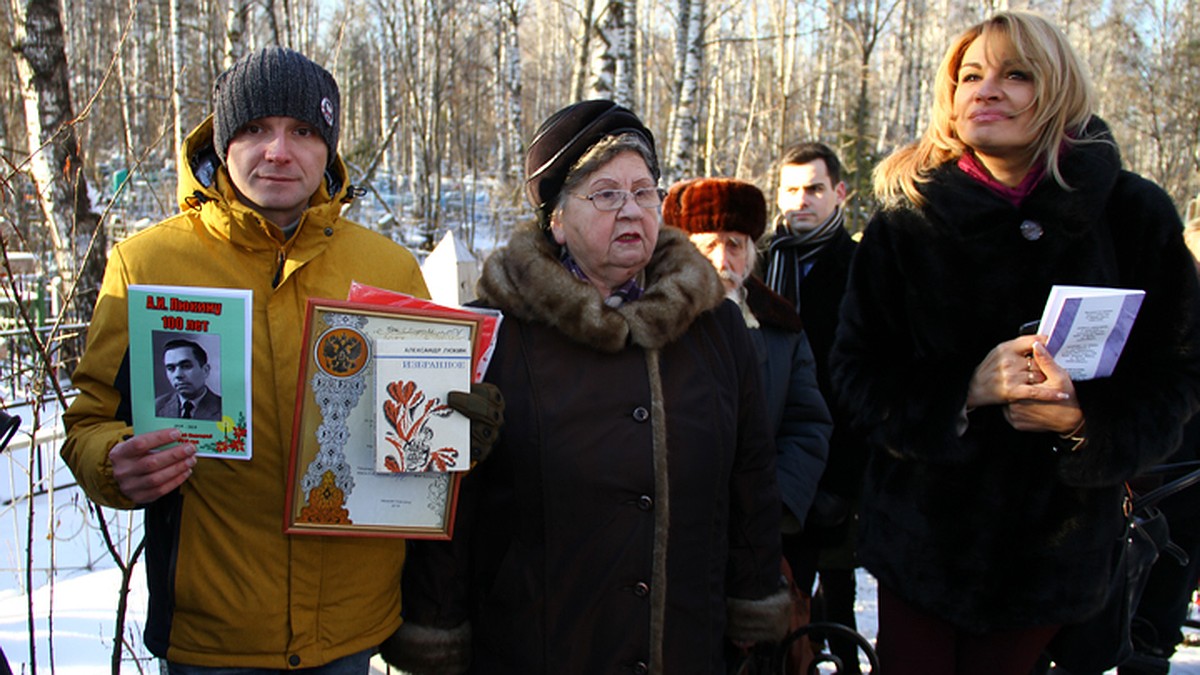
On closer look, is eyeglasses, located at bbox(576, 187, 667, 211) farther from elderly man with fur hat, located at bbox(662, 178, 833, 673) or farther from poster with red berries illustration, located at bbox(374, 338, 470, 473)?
elderly man with fur hat, located at bbox(662, 178, 833, 673)

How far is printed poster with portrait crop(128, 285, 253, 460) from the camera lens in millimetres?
1576

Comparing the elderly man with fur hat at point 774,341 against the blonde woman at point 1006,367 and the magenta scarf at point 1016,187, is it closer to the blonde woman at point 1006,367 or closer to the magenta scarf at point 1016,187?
the blonde woman at point 1006,367

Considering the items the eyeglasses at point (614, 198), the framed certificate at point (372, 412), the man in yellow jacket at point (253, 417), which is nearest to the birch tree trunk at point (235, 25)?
the man in yellow jacket at point (253, 417)

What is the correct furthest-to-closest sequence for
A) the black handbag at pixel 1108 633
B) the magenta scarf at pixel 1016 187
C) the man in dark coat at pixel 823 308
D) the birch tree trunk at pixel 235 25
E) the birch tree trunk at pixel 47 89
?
the birch tree trunk at pixel 235 25 < the birch tree trunk at pixel 47 89 < the man in dark coat at pixel 823 308 < the black handbag at pixel 1108 633 < the magenta scarf at pixel 1016 187

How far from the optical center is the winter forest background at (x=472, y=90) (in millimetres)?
7328

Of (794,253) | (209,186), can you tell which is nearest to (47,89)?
(209,186)

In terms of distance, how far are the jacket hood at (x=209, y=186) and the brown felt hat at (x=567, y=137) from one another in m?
0.47

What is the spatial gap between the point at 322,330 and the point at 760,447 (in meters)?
1.13

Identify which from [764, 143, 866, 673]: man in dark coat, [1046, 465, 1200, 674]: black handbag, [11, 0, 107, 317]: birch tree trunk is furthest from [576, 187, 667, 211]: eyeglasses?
[11, 0, 107, 317]: birch tree trunk

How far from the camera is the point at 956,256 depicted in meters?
2.16

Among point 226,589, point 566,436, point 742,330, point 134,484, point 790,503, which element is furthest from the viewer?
point 790,503

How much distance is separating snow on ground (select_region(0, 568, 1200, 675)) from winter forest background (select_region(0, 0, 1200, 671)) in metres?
0.61

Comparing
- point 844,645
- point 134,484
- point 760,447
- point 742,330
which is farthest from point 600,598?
point 844,645

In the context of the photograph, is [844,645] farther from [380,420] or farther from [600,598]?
[380,420]
